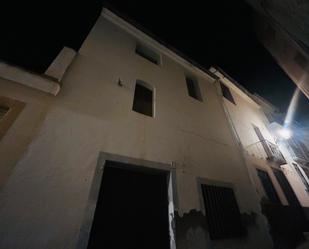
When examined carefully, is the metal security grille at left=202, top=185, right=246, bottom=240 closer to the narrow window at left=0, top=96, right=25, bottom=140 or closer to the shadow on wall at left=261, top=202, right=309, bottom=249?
the shadow on wall at left=261, top=202, right=309, bottom=249

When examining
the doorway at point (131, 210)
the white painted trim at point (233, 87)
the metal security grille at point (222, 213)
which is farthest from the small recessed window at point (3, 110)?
the white painted trim at point (233, 87)

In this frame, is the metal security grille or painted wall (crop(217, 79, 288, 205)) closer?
the metal security grille

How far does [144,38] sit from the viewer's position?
24.8 ft

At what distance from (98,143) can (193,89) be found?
6801mm

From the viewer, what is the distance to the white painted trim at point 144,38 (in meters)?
6.94

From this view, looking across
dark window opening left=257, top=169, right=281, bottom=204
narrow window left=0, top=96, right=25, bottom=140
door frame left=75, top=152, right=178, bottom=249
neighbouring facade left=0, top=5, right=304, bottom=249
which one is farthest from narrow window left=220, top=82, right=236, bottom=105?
narrow window left=0, top=96, right=25, bottom=140

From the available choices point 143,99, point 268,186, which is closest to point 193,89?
point 143,99

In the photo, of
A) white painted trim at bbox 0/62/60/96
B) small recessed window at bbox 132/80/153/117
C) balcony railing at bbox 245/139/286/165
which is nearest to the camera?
white painted trim at bbox 0/62/60/96

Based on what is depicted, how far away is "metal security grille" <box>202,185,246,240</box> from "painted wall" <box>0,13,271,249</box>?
233 millimetres

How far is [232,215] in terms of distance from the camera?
4777 millimetres

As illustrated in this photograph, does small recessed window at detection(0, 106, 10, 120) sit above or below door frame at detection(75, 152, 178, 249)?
above

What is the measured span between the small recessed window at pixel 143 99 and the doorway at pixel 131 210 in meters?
2.16

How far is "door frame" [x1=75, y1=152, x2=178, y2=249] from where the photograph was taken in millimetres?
2547

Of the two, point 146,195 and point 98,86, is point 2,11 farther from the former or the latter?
point 146,195
